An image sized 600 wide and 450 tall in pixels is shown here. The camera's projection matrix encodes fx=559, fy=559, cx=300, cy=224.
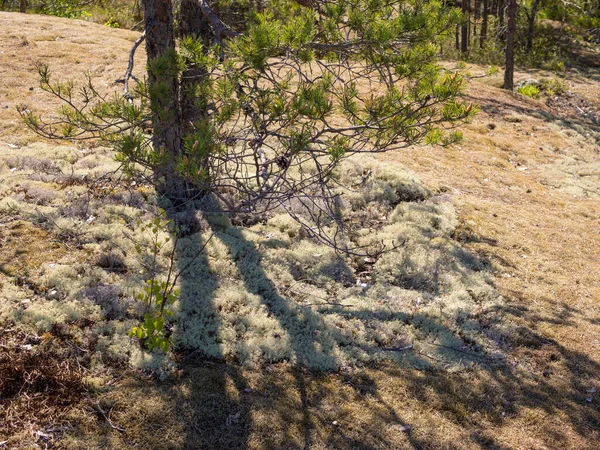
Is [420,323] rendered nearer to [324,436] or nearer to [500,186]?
[324,436]

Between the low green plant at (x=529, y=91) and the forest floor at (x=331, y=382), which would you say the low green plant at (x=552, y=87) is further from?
the forest floor at (x=331, y=382)

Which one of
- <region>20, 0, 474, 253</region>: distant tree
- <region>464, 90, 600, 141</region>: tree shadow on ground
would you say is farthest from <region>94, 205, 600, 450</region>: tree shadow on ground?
<region>464, 90, 600, 141</region>: tree shadow on ground

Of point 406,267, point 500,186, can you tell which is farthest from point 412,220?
point 500,186

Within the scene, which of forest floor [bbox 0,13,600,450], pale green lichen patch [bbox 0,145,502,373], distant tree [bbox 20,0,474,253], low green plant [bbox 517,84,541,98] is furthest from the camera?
low green plant [bbox 517,84,541,98]

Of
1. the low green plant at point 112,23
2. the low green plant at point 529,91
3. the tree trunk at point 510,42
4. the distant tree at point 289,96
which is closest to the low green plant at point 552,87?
the low green plant at point 529,91

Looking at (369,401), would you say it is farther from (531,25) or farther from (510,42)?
(531,25)

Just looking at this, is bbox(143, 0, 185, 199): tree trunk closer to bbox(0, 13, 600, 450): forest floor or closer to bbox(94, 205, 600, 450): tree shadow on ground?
bbox(0, 13, 600, 450): forest floor
